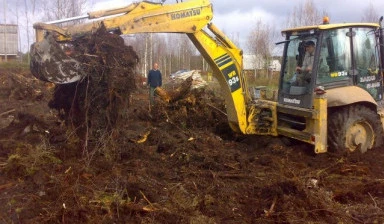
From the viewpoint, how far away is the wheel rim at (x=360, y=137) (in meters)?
7.43

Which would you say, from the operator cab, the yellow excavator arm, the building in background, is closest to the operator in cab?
the operator cab

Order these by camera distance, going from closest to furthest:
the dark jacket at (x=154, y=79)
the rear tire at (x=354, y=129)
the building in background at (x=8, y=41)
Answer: the rear tire at (x=354, y=129)
the dark jacket at (x=154, y=79)
the building in background at (x=8, y=41)

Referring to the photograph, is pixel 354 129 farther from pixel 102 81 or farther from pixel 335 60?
pixel 102 81

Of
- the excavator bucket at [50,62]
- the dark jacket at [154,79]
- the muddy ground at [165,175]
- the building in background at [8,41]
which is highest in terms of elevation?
the building in background at [8,41]

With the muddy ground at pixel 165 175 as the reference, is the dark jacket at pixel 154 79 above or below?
above

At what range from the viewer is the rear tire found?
7.26 metres

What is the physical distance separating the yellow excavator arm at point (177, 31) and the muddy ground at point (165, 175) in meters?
0.76

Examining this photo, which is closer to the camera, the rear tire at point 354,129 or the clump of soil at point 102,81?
the clump of soil at point 102,81

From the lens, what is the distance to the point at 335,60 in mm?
7414

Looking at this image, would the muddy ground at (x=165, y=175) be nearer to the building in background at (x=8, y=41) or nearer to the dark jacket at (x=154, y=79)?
the dark jacket at (x=154, y=79)

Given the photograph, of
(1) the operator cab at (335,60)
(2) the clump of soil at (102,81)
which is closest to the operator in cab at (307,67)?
(1) the operator cab at (335,60)

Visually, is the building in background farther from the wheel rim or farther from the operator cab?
the wheel rim

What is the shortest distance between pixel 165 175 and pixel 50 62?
2410 millimetres

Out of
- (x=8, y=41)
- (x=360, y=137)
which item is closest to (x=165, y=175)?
(x=360, y=137)
